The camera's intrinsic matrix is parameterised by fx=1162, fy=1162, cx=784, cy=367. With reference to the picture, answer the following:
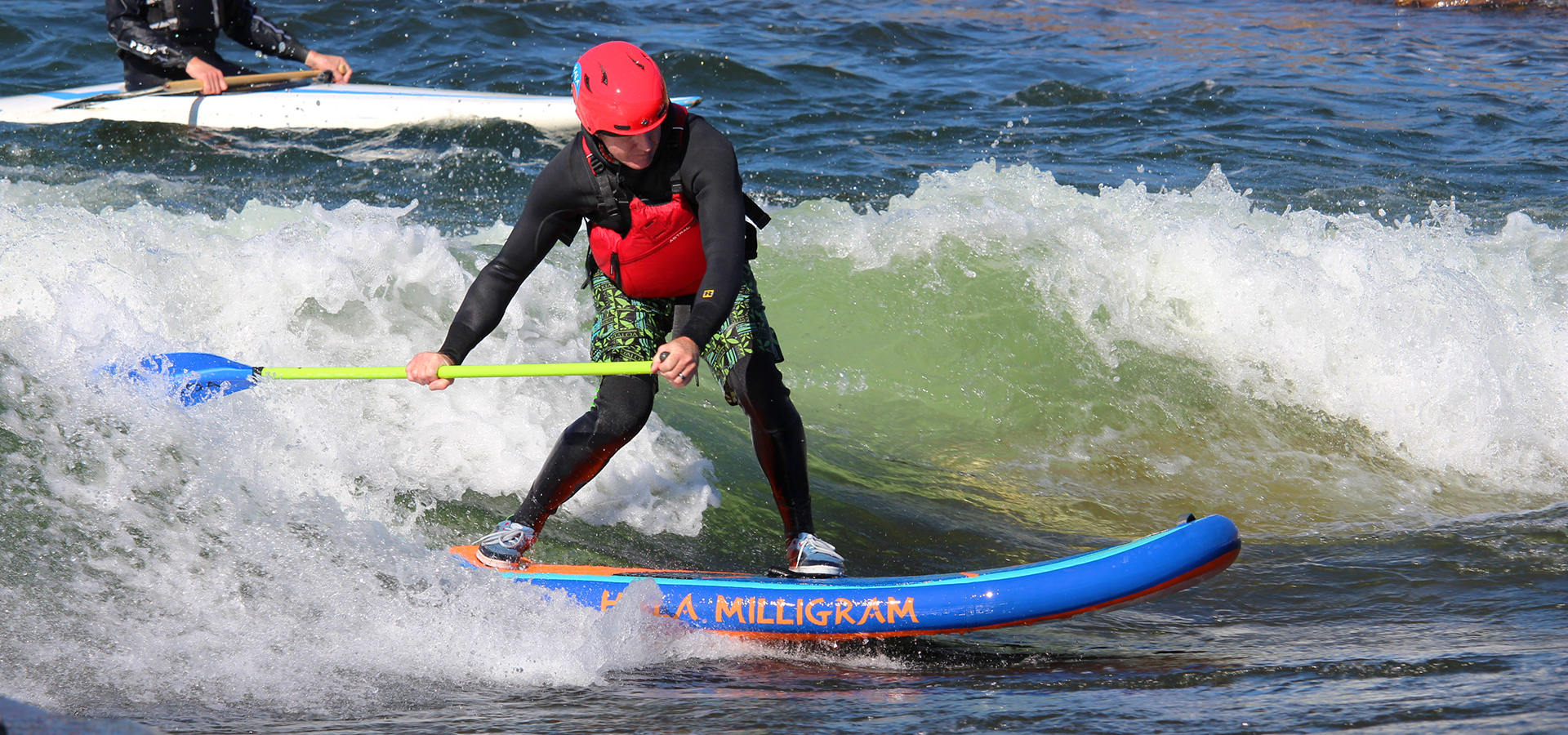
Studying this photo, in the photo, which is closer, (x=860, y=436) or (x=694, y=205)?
(x=694, y=205)

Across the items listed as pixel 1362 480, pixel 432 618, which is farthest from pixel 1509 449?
pixel 432 618

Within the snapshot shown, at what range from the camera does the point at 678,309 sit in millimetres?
3238

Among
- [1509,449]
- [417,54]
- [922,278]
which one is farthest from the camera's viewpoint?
[417,54]

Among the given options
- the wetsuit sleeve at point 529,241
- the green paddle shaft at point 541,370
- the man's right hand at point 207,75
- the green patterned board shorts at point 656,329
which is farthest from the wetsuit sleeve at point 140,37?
the green patterned board shorts at point 656,329

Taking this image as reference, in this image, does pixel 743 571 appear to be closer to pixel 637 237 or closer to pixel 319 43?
pixel 637 237

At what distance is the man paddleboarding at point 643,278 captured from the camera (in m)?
2.88

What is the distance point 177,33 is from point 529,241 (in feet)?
25.6

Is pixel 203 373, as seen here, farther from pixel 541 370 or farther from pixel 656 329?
pixel 656 329

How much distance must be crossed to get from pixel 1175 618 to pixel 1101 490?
131 cm

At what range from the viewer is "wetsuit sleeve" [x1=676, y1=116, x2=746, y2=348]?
2936 millimetres

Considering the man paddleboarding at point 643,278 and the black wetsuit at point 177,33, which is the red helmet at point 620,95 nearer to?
the man paddleboarding at point 643,278

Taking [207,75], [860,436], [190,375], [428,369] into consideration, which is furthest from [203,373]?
[207,75]

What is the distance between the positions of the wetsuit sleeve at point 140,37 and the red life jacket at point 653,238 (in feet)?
25.4

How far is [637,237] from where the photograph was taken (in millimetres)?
3057
